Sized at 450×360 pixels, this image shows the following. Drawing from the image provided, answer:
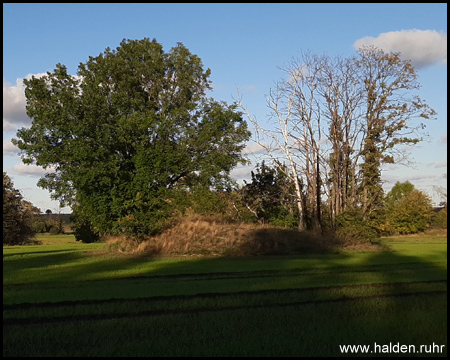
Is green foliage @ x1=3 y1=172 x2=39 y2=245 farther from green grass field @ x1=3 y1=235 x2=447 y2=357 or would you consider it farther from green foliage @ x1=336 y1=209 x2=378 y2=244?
green grass field @ x1=3 y1=235 x2=447 y2=357

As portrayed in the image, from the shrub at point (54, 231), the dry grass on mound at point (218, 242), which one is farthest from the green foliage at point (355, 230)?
the shrub at point (54, 231)

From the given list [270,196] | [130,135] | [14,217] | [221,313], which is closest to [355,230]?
[270,196]

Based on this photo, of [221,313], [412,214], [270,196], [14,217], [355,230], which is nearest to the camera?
[221,313]

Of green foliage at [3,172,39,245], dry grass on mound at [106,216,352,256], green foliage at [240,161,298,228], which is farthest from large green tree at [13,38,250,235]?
green foliage at [3,172,39,245]

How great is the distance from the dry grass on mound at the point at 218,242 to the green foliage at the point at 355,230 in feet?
15.5

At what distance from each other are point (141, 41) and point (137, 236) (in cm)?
1672

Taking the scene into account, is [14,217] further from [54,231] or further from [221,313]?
[221,313]

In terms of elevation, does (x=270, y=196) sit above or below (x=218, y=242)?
above

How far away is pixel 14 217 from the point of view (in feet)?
195

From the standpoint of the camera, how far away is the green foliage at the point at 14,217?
58.7 meters

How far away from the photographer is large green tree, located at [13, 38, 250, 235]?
3225 centimetres

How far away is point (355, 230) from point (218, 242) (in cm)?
1122

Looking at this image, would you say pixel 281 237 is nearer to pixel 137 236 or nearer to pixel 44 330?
pixel 137 236

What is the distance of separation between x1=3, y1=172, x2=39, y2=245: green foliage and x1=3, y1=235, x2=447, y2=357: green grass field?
4264 centimetres
